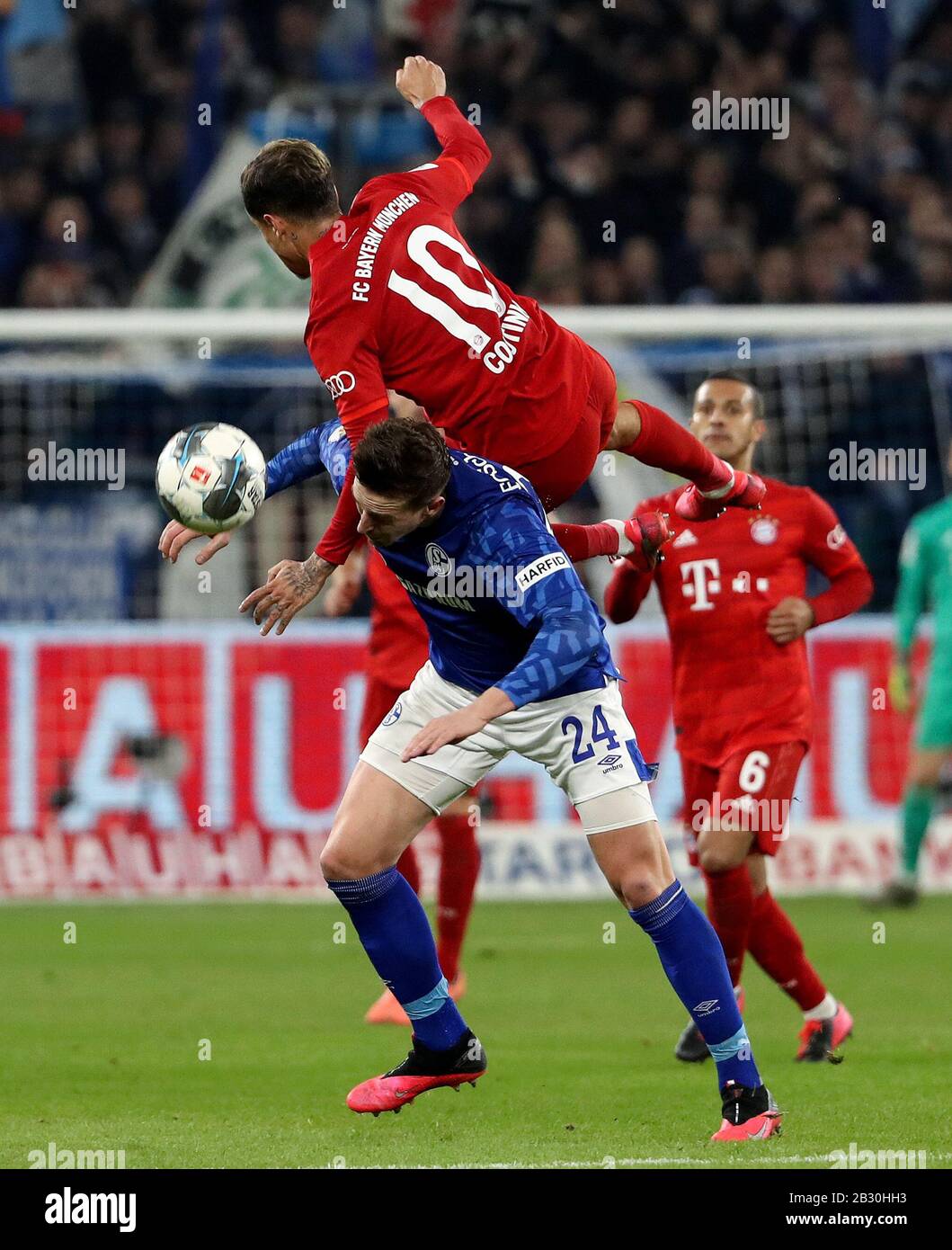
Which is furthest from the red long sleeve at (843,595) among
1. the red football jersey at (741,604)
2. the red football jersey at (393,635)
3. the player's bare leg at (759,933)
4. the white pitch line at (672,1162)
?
the white pitch line at (672,1162)

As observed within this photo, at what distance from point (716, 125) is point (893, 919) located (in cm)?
735

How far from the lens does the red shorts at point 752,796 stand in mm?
6660

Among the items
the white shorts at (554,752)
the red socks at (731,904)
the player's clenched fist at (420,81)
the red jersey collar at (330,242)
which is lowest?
the red socks at (731,904)

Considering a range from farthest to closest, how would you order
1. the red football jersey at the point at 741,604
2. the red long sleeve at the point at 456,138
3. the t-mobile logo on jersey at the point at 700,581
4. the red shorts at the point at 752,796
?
the t-mobile logo on jersey at the point at 700,581 < the red football jersey at the point at 741,604 < the red shorts at the point at 752,796 < the red long sleeve at the point at 456,138

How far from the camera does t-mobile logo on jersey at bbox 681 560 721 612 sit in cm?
699

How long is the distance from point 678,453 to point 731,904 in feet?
5.11

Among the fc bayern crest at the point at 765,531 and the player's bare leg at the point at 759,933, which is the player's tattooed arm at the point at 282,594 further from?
the fc bayern crest at the point at 765,531

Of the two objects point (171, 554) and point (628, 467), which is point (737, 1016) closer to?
point (171, 554)

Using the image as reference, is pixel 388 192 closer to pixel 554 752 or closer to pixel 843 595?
pixel 554 752

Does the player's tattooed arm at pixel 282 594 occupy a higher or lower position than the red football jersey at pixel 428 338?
lower

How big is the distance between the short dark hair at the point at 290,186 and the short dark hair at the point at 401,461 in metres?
0.97

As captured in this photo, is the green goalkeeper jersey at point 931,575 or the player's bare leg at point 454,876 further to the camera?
the green goalkeeper jersey at point 931,575

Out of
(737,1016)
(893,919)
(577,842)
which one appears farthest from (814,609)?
(577,842)

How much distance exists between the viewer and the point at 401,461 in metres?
4.98
